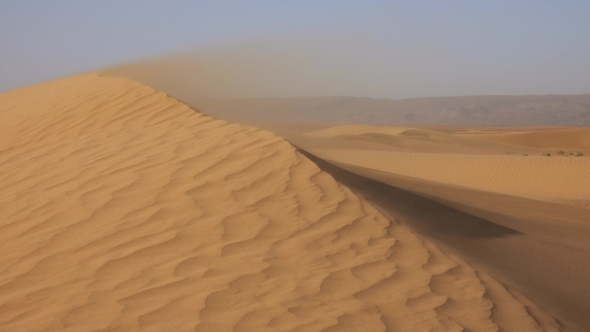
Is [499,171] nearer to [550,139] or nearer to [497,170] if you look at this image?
[497,170]

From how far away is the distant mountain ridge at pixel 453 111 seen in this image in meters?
107

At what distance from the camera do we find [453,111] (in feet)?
387

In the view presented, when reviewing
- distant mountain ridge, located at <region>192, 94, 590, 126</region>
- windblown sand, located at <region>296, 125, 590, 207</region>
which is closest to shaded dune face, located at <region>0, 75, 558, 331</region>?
windblown sand, located at <region>296, 125, 590, 207</region>

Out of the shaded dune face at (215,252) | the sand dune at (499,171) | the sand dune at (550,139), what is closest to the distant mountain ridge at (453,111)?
the sand dune at (550,139)

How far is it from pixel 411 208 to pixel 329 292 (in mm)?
2640

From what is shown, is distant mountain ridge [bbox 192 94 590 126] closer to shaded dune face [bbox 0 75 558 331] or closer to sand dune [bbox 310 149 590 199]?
sand dune [bbox 310 149 590 199]

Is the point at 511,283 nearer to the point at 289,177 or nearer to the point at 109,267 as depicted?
the point at 289,177

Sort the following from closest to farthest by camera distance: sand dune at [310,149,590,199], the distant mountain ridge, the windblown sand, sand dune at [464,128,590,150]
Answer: the windblown sand
sand dune at [310,149,590,199]
sand dune at [464,128,590,150]
the distant mountain ridge

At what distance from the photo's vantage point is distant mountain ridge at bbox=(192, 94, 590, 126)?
107 meters

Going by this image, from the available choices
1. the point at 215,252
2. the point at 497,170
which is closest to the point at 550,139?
the point at 497,170

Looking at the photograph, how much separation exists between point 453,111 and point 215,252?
119 metres

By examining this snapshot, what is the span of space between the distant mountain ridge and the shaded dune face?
301 ft

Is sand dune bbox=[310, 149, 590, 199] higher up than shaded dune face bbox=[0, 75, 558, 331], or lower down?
lower down

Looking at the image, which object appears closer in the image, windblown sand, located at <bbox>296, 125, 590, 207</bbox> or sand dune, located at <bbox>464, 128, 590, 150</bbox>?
windblown sand, located at <bbox>296, 125, 590, 207</bbox>
